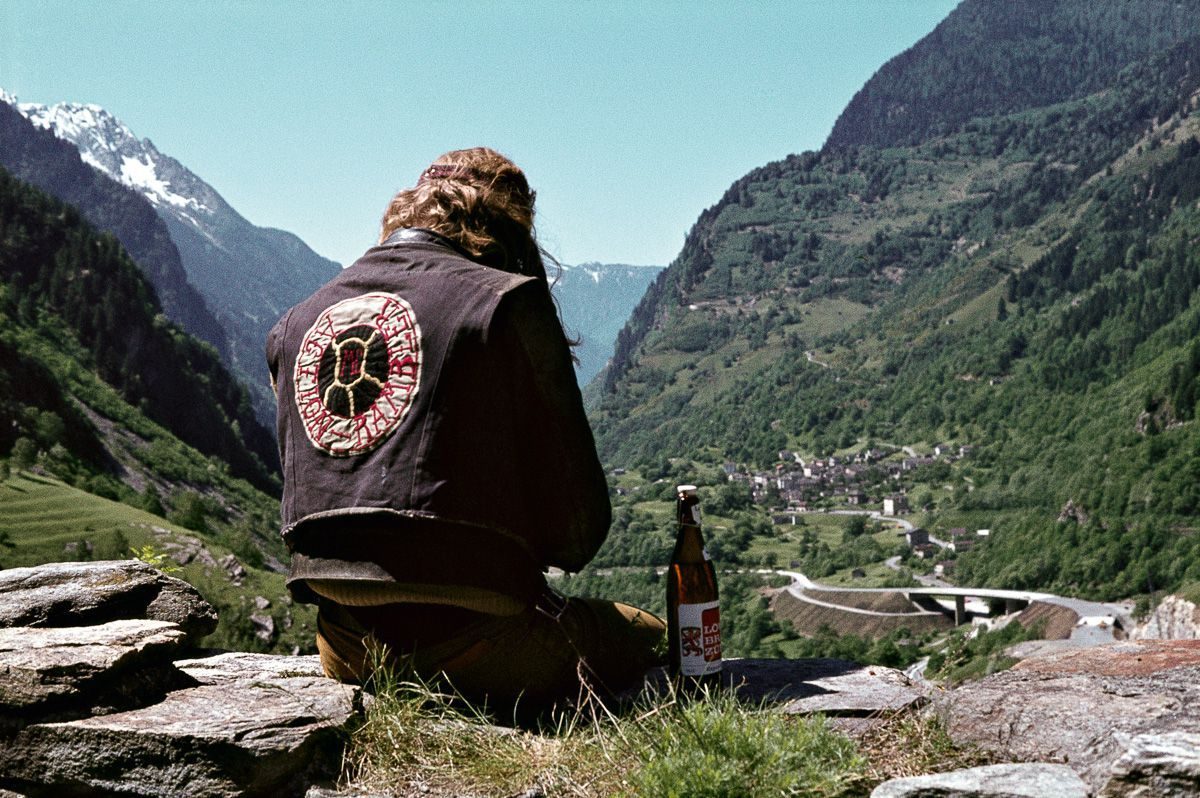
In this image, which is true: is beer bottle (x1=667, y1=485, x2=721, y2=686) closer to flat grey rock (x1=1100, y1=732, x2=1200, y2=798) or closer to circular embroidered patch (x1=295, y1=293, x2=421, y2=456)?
circular embroidered patch (x1=295, y1=293, x2=421, y2=456)

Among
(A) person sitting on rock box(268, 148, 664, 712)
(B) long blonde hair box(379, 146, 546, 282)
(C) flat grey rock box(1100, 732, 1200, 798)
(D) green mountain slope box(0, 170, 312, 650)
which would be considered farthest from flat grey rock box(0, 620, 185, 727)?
(D) green mountain slope box(0, 170, 312, 650)

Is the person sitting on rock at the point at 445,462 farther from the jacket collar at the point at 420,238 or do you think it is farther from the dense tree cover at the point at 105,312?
the dense tree cover at the point at 105,312

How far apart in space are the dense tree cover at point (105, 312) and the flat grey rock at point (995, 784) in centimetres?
9544

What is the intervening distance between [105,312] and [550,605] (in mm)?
98503

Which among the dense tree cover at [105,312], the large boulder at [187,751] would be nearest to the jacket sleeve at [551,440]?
the large boulder at [187,751]

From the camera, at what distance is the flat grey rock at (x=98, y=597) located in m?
4.74

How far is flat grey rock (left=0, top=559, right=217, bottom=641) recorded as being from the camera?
4.74 meters

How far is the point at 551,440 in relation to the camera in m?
4.18

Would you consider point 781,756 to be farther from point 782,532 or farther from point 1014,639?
point 782,532

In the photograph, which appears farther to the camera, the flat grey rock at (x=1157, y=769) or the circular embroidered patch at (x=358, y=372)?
the circular embroidered patch at (x=358, y=372)

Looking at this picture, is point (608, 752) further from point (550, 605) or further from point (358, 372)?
point (358, 372)

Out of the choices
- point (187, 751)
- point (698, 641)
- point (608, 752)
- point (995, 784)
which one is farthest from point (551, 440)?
point (995, 784)

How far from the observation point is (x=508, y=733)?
13.0ft

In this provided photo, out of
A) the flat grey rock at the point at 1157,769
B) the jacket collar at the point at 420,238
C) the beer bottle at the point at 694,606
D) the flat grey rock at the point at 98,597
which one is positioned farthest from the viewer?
the flat grey rock at the point at 98,597
